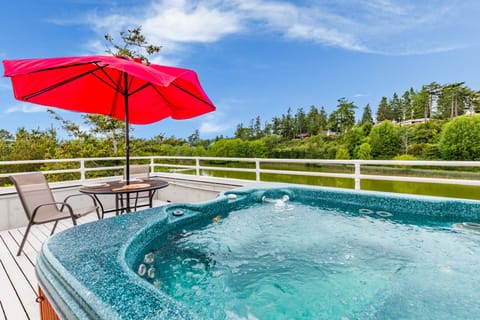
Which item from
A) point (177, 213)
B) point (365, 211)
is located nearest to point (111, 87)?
point (177, 213)

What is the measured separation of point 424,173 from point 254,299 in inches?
1316

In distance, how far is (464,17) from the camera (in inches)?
901

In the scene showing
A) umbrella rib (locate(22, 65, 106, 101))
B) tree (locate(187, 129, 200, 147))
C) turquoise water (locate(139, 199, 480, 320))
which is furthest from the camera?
tree (locate(187, 129, 200, 147))

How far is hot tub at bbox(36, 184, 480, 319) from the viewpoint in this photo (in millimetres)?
1341

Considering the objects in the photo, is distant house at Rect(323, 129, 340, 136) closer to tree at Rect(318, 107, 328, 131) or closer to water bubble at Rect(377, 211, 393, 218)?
tree at Rect(318, 107, 328, 131)

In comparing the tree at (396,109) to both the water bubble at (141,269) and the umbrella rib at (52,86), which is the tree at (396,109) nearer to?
the umbrella rib at (52,86)

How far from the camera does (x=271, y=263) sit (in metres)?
2.09

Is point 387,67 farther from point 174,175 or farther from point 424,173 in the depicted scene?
point 174,175

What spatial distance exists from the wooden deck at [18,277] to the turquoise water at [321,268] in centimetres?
100

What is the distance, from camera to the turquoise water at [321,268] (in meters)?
1.53

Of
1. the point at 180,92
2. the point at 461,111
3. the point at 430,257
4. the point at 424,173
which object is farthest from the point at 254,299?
the point at 461,111

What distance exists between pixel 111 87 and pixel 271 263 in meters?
2.96

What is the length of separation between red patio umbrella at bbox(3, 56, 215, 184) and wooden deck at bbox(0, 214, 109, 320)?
1.34 m

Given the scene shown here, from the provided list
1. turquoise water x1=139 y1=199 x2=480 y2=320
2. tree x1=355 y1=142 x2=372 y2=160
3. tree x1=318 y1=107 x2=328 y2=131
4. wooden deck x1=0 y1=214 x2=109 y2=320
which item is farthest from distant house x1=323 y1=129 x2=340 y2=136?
wooden deck x1=0 y1=214 x2=109 y2=320
